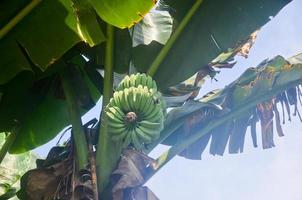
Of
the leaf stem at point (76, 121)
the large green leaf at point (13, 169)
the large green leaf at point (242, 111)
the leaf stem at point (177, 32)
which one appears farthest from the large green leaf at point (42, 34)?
the large green leaf at point (13, 169)

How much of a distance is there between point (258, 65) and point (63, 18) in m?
1.21

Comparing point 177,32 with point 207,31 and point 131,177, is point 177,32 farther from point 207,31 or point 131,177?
point 131,177

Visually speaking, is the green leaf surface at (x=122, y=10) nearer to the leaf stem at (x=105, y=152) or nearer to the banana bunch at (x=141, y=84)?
the banana bunch at (x=141, y=84)

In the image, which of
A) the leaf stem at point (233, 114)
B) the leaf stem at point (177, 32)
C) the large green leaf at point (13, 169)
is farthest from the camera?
the large green leaf at point (13, 169)

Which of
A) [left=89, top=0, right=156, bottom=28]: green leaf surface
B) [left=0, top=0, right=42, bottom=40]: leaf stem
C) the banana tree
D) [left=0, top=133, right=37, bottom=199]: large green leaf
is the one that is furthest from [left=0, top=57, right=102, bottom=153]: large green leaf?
[left=89, top=0, right=156, bottom=28]: green leaf surface

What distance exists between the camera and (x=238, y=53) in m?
2.56

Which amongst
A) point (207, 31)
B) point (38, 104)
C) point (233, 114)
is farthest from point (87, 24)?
point (233, 114)

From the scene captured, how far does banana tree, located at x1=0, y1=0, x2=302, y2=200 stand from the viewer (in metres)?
1.77

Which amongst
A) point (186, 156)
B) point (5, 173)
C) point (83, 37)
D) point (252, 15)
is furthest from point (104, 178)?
point (5, 173)

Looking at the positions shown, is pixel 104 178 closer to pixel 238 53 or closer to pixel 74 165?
pixel 74 165

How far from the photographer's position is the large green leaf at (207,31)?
7.13ft

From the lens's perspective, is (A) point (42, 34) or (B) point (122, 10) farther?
(A) point (42, 34)

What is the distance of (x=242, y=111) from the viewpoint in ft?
8.12

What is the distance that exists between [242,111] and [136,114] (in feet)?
3.05
